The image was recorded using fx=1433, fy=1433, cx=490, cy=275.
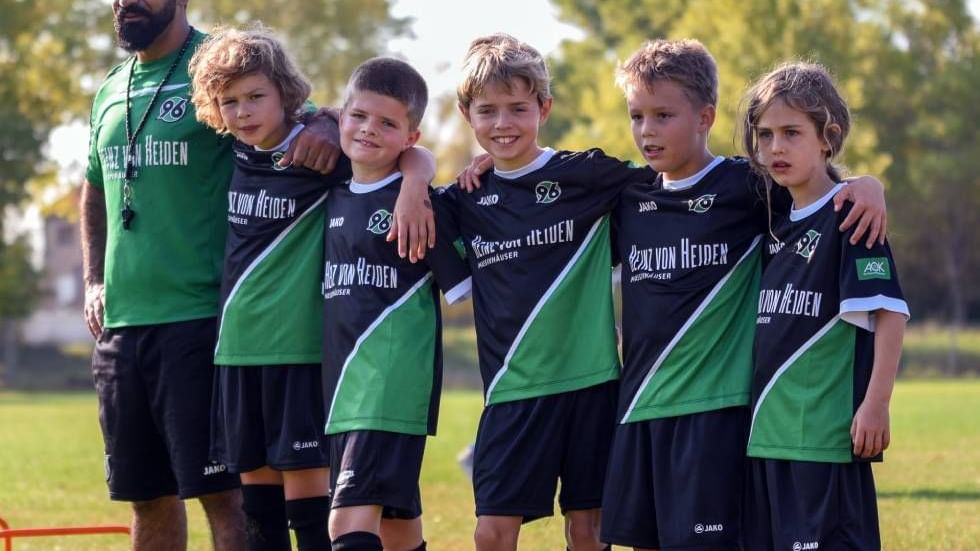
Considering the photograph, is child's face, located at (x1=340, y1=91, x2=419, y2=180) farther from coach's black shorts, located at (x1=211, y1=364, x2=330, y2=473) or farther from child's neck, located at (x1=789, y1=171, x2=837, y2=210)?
child's neck, located at (x1=789, y1=171, x2=837, y2=210)

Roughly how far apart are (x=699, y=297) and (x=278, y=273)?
65.4 inches

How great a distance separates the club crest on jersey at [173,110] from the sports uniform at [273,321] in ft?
1.63

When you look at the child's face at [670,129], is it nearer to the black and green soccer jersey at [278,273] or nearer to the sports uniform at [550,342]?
the sports uniform at [550,342]

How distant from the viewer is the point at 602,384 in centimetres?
525

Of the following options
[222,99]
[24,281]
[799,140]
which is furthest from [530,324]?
[24,281]

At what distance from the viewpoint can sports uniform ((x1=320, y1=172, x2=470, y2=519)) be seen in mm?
5254

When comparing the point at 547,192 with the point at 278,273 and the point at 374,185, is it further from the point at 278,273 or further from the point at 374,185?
the point at 278,273

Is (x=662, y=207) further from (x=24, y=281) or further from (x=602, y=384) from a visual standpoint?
(x=24, y=281)

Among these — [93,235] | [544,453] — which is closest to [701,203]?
[544,453]

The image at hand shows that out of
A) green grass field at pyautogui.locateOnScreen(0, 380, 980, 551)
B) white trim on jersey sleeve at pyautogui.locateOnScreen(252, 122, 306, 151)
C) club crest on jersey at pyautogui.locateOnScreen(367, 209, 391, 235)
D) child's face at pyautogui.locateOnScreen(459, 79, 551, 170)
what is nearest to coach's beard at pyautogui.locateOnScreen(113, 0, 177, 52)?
white trim on jersey sleeve at pyautogui.locateOnScreen(252, 122, 306, 151)

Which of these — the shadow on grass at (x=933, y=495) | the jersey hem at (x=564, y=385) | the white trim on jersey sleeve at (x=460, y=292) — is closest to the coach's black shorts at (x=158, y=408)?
the white trim on jersey sleeve at (x=460, y=292)

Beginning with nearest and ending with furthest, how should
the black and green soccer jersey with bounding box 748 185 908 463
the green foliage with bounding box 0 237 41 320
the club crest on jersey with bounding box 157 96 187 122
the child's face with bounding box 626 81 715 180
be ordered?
the black and green soccer jersey with bounding box 748 185 908 463
the child's face with bounding box 626 81 715 180
the club crest on jersey with bounding box 157 96 187 122
the green foliage with bounding box 0 237 41 320

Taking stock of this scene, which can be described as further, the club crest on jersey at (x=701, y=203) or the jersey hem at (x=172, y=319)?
the jersey hem at (x=172, y=319)

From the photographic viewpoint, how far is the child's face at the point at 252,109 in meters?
5.64
